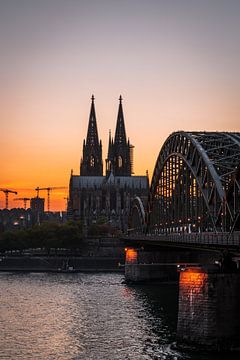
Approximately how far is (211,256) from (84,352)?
5038 cm

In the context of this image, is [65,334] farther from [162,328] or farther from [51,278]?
[51,278]

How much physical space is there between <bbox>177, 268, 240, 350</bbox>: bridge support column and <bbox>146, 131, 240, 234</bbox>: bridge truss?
8305 mm

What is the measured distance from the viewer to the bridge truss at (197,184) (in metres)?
70.5

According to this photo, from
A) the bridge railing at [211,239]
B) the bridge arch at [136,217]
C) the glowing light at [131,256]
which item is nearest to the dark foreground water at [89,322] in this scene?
the bridge railing at [211,239]

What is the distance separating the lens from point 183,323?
5569 centimetres

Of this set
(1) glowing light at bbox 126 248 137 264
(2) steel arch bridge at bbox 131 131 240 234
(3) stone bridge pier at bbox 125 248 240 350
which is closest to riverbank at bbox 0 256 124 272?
(1) glowing light at bbox 126 248 137 264

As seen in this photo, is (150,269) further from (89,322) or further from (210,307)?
(210,307)

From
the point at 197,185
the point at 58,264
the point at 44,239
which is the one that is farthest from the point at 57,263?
the point at 197,185

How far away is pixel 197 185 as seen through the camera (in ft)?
287

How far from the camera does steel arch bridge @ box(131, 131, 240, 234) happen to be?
70.4 m

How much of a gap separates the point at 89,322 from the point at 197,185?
1001 inches

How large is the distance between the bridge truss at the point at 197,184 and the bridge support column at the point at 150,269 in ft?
17.2

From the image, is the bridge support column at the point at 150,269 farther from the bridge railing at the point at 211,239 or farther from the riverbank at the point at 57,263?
the bridge railing at the point at 211,239

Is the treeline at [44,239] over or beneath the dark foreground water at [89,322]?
over
